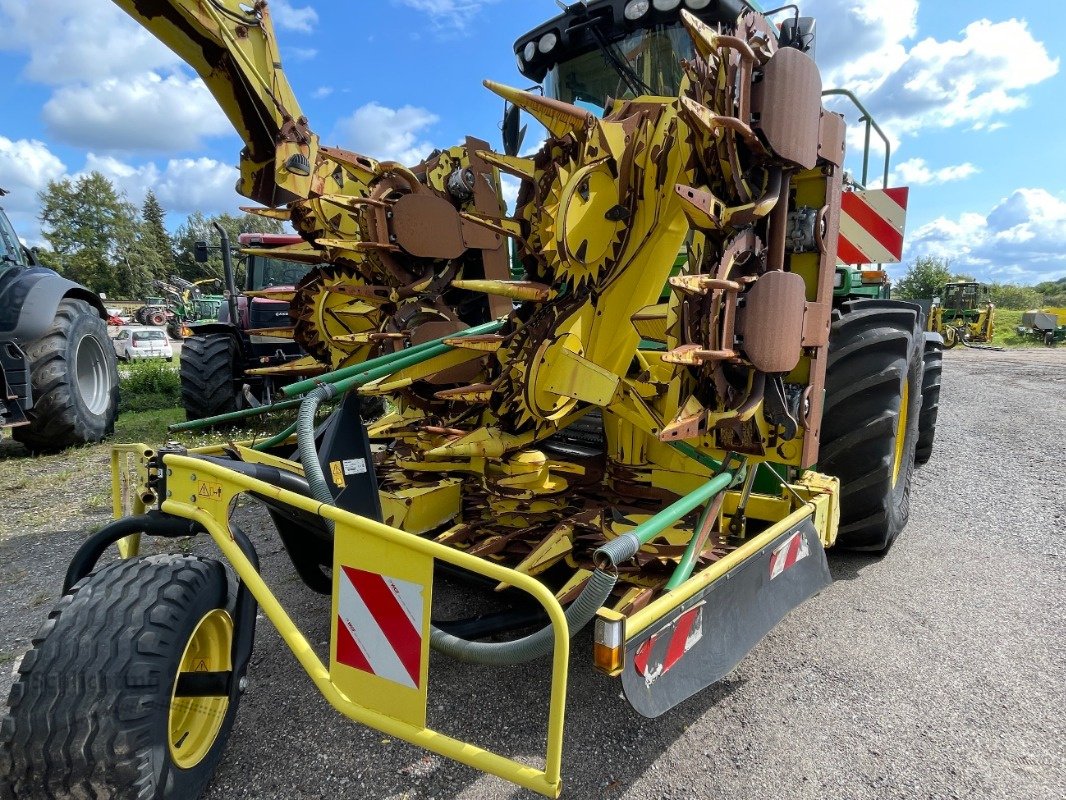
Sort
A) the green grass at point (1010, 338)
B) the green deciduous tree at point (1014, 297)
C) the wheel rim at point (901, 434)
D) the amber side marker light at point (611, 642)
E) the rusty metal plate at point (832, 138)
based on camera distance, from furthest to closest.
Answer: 1. the green deciduous tree at point (1014, 297)
2. the green grass at point (1010, 338)
3. the wheel rim at point (901, 434)
4. the rusty metal plate at point (832, 138)
5. the amber side marker light at point (611, 642)

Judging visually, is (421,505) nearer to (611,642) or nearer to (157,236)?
(611,642)

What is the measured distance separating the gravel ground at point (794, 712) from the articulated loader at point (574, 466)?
197mm

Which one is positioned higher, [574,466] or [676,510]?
[676,510]

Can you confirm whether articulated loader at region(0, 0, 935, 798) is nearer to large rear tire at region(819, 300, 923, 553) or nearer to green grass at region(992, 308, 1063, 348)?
large rear tire at region(819, 300, 923, 553)

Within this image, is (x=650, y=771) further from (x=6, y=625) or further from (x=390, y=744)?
(x=6, y=625)

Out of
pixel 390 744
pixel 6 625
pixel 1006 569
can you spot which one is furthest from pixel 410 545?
pixel 1006 569

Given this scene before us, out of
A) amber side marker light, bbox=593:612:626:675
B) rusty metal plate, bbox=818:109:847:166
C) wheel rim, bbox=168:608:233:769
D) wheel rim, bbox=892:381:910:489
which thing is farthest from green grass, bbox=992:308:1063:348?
wheel rim, bbox=168:608:233:769

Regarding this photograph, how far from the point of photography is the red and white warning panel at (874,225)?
3.68 metres

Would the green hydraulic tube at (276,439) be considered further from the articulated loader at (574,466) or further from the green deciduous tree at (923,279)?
the green deciduous tree at (923,279)

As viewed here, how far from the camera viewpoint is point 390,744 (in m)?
2.06

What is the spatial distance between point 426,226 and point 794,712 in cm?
308

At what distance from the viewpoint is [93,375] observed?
267 inches

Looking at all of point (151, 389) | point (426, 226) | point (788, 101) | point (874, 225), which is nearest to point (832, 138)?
point (788, 101)

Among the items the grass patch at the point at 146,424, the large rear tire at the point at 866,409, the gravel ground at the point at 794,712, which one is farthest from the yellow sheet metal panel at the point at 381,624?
the grass patch at the point at 146,424
